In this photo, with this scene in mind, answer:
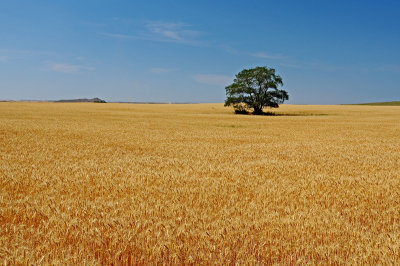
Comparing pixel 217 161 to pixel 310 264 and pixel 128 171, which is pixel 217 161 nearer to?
pixel 128 171

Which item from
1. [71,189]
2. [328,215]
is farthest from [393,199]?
[71,189]

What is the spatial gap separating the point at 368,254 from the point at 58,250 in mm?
3139

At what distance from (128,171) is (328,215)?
4.54 m

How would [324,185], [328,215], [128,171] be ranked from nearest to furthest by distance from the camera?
1. [328,215]
2. [324,185]
3. [128,171]

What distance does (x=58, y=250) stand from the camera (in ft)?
10.6

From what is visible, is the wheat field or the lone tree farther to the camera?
the lone tree

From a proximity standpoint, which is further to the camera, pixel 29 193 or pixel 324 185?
pixel 324 185

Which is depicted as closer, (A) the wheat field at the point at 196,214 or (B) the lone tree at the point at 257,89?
(A) the wheat field at the point at 196,214

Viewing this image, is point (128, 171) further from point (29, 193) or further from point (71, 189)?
point (29, 193)

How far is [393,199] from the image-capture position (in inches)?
213

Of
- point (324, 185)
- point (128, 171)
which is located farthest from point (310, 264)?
point (128, 171)

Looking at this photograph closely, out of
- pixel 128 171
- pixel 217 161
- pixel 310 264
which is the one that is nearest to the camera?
pixel 310 264

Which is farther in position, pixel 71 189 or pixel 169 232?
pixel 71 189

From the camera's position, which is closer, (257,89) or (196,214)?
(196,214)
